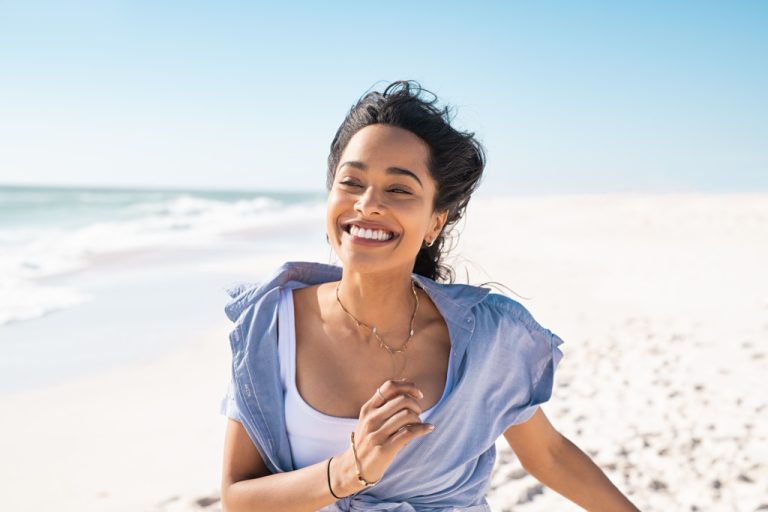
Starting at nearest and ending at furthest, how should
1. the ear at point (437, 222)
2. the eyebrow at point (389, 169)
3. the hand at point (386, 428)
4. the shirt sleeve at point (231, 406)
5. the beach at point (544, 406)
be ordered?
the hand at point (386, 428)
the shirt sleeve at point (231, 406)
the eyebrow at point (389, 169)
the ear at point (437, 222)
the beach at point (544, 406)

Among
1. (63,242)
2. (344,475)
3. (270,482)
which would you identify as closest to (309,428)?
(270,482)

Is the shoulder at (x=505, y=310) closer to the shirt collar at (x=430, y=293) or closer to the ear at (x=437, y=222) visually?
the shirt collar at (x=430, y=293)

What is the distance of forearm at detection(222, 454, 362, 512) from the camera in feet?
6.08

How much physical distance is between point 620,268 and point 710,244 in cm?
411

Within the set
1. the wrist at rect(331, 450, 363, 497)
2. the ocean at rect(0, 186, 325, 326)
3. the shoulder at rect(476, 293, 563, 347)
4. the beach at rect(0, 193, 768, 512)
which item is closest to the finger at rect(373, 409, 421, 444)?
the wrist at rect(331, 450, 363, 497)

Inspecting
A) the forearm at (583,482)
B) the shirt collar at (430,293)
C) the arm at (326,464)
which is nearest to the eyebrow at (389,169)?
the shirt collar at (430,293)

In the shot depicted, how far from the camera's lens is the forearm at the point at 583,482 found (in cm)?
254

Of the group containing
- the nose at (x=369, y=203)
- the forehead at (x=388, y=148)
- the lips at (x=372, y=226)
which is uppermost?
the forehead at (x=388, y=148)

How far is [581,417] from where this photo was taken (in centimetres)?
481

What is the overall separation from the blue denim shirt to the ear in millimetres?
204

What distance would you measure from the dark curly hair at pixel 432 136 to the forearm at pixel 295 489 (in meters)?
0.99

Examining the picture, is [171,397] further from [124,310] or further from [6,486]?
[124,310]

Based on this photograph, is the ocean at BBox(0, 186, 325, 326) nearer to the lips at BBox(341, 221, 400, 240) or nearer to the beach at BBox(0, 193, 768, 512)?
the beach at BBox(0, 193, 768, 512)

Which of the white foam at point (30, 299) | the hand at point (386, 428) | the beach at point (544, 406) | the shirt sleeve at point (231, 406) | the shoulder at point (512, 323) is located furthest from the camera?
the white foam at point (30, 299)
